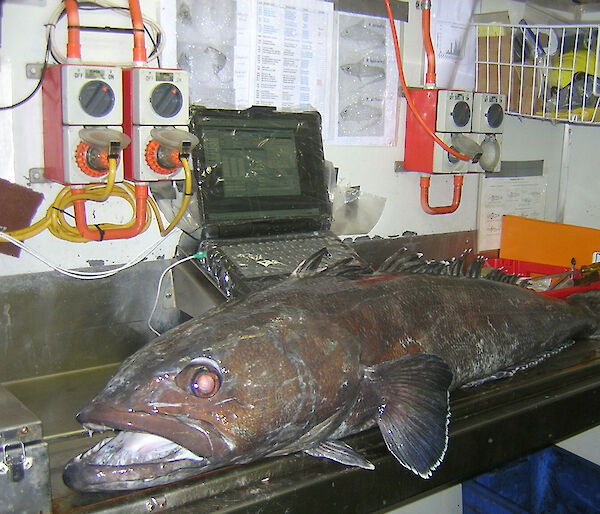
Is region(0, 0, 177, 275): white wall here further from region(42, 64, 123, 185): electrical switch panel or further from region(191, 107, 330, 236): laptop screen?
region(191, 107, 330, 236): laptop screen

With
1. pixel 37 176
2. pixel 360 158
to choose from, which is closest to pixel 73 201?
pixel 37 176

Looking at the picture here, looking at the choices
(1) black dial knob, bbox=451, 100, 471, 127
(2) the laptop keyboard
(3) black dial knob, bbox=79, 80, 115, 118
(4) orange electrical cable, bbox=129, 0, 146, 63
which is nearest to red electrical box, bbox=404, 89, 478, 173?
(1) black dial knob, bbox=451, 100, 471, 127

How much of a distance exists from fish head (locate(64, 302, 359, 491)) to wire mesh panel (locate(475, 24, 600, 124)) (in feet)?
5.62

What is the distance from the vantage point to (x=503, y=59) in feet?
8.30

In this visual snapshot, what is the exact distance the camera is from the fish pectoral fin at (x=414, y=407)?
1234 millimetres

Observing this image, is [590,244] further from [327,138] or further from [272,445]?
[272,445]

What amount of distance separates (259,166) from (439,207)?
920mm

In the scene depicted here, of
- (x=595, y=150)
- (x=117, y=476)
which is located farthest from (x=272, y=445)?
(x=595, y=150)

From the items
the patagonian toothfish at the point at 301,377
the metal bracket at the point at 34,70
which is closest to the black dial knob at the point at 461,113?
the patagonian toothfish at the point at 301,377

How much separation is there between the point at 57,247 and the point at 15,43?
504 mm

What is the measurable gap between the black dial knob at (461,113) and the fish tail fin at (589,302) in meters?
0.68

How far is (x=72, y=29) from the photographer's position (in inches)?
61.6

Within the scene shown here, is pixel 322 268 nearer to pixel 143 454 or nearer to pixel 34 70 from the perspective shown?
pixel 143 454

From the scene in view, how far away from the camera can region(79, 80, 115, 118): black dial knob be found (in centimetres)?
152
